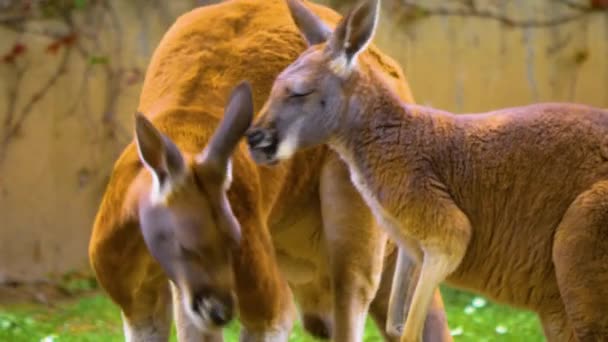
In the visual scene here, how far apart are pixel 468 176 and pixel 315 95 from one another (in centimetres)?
58

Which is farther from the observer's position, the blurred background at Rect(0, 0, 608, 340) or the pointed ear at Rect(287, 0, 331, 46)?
the blurred background at Rect(0, 0, 608, 340)

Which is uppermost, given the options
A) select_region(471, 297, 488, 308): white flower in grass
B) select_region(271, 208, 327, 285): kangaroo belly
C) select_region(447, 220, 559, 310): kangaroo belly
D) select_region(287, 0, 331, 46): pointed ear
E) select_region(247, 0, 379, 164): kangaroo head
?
select_region(287, 0, 331, 46): pointed ear

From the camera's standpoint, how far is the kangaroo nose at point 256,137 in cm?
434

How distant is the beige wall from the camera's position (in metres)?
8.41

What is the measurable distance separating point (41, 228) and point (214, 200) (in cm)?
406

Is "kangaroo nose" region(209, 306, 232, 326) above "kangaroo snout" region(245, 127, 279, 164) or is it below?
below

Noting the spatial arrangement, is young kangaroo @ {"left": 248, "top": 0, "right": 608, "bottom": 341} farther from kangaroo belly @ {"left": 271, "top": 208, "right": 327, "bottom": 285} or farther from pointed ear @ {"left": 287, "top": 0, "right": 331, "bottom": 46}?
kangaroo belly @ {"left": 271, "top": 208, "right": 327, "bottom": 285}

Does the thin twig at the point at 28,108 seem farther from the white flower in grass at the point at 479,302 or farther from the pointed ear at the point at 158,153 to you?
the pointed ear at the point at 158,153

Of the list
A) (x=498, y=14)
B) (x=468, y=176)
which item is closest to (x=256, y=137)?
(x=468, y=176)

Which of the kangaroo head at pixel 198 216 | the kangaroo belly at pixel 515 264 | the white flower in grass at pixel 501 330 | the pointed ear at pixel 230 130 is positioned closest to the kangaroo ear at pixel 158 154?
the kangaroo head at pixel 198 216

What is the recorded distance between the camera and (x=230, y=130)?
4.62 m

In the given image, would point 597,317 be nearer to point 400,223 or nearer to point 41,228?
point 400,223

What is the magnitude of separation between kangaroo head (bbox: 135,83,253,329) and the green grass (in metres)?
2.36

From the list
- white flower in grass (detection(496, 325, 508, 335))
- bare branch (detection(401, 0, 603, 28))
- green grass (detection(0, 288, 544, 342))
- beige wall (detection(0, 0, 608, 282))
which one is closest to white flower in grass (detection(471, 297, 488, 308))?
green grass (detection(0, 288, 544, 342))
